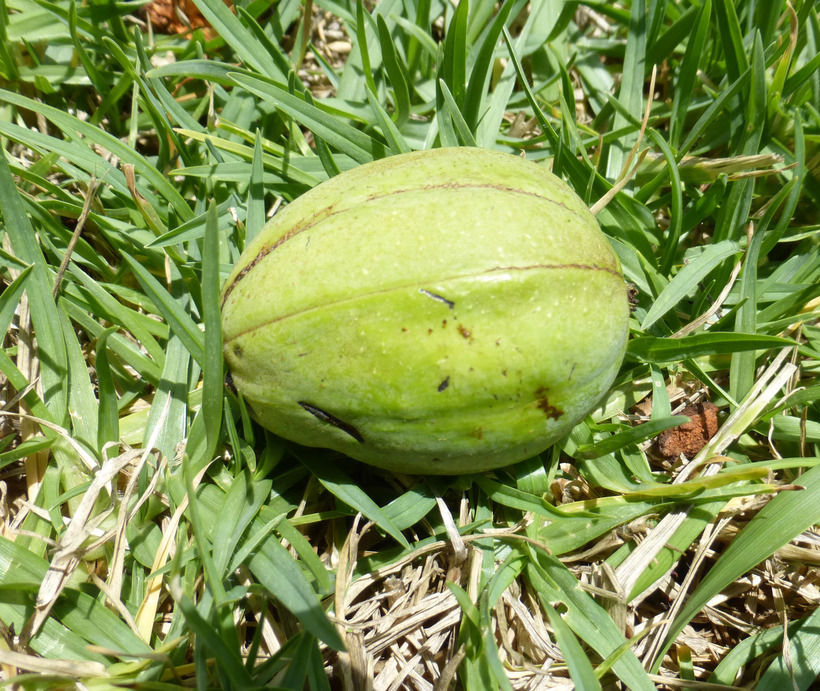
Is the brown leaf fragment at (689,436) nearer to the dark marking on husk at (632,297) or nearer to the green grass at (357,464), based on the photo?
the green grass at (357,464)

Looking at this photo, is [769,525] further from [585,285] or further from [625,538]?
[585,285]

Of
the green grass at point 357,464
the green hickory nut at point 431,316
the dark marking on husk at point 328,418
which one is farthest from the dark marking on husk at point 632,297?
the dark marking on husk at point 328,418

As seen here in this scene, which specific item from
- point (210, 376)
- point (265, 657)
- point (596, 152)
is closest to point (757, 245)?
point (596, 152)

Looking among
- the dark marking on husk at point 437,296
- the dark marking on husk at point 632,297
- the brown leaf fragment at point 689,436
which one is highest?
the dark marking on husk at point 437,296

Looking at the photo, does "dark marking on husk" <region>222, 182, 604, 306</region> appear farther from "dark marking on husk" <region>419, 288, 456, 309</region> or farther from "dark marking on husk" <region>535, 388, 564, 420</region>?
"dark marking on husk" <region>535, 388, 564, 420</region>

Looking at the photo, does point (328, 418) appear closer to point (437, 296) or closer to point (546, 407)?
point (437, 296)

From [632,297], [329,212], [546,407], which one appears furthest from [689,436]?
[329,212]

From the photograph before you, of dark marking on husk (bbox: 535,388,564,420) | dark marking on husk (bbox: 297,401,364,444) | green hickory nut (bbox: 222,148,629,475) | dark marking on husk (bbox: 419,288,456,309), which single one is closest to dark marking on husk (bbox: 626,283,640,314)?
green hickory nut (bbox: 222,148,629,475)
